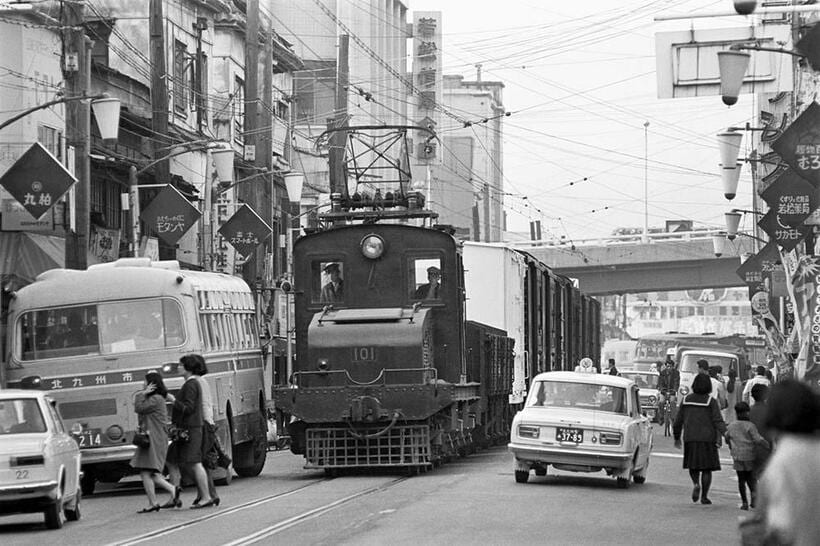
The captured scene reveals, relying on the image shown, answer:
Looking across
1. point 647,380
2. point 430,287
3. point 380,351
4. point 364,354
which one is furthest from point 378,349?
point 647,380

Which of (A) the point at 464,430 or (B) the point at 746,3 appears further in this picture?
(A) the point at 464,430

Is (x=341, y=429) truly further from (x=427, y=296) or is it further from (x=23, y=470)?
(x=23, y=470)

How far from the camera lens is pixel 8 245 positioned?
3544 centimetres

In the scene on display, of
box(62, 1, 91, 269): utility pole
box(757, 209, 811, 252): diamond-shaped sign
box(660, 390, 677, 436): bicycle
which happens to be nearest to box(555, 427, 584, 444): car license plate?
box(62, 1, 91, 269): utility pole

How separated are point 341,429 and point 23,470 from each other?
8078 mm

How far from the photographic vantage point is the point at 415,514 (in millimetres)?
18000

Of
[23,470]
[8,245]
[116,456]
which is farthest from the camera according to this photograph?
[8,245]

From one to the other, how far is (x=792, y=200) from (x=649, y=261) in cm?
5118

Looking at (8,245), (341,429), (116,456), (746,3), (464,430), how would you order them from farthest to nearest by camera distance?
(8,245) → (464,430) → (341,429) → (116,456) → (746,3)

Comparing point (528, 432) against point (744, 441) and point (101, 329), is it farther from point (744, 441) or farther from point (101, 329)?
point (101, 329)

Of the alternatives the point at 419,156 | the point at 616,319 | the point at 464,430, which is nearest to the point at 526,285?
the point at 464,430

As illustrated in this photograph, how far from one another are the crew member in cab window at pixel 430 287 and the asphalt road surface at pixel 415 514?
2815mm

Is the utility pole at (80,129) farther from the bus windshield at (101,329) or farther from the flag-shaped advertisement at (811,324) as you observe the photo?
the flag-shaped advertisement at (811,324)

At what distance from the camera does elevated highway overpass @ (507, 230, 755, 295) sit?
8394 cm
